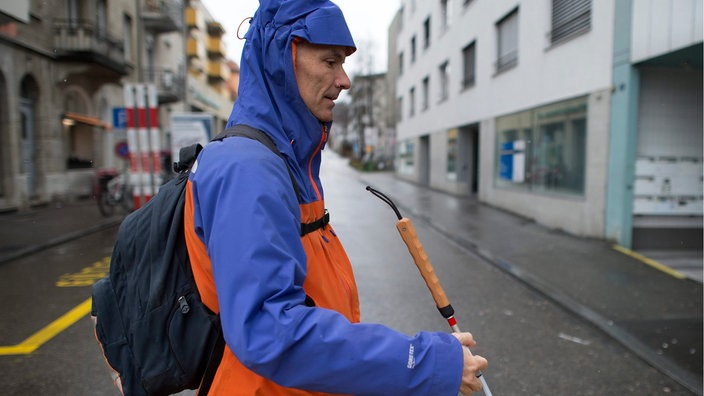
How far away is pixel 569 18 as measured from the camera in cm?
1042

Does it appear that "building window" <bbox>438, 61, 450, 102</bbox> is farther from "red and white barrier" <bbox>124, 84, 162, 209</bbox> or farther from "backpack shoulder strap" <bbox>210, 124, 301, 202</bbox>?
"backpack shoulder strap" <bbox>210, 124, 301, 202</bbox>

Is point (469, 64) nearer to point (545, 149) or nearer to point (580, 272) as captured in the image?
point (545, 149)

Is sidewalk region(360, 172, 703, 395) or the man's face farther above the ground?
the man's face

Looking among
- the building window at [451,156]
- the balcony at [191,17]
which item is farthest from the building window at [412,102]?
the balcony at [191,17]

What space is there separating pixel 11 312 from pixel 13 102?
10.9 meters

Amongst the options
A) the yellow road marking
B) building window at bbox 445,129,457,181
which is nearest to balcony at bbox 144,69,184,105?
building window at bbox 445,129,457,181

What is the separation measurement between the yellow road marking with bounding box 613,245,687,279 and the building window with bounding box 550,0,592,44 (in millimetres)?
4464

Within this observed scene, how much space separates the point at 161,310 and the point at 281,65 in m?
0.70

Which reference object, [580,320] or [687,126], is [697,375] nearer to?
[580,320]

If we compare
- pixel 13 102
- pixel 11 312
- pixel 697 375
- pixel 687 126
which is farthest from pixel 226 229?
pixel 13 102

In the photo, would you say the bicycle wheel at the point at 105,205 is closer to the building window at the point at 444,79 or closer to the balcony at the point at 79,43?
the balcony at the point at 79,43

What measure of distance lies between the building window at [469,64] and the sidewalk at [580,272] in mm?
6360

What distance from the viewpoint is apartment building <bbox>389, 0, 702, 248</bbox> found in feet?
27.1

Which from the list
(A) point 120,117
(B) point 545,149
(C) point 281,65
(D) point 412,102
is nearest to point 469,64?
(B) point 545,149
